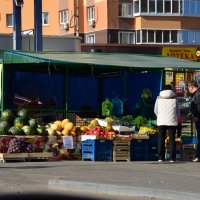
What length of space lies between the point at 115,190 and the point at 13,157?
589cm

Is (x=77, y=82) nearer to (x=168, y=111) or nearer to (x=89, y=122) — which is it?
(x=89, y=122)

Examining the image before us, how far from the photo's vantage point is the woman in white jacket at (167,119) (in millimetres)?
19234

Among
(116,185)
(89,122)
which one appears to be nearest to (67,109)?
(89,122)

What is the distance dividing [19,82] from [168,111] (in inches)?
219

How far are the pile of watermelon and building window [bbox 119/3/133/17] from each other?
49536 millimetres

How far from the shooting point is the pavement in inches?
531

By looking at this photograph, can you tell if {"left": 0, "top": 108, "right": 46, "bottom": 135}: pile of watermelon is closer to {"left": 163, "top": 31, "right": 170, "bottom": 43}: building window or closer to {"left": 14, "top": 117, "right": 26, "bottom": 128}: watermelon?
{"left": 14, "top": 117, "right": 26, "bottom": 128}: watermelon

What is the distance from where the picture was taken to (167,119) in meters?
19.2

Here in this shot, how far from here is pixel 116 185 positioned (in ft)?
45.3

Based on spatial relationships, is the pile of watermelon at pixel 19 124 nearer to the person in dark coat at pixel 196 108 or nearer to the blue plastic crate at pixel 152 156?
the blue plastic crate at pixel 152 156

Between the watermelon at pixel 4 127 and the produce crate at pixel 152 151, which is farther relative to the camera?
the produce crate at pixel 152 151

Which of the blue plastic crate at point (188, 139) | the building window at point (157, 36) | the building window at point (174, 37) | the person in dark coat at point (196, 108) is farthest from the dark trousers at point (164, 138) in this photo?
the building window at point (174, 37)

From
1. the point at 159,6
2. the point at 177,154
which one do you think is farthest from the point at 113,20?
the point at 177,154

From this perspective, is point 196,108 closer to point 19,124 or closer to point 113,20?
point 19,124
